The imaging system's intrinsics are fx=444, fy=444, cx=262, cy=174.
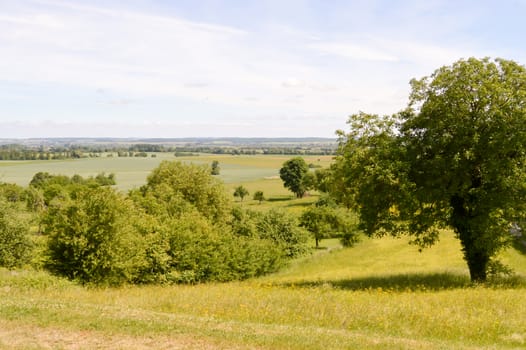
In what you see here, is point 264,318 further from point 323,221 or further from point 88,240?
point 323,221

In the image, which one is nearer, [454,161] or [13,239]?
[454,161]

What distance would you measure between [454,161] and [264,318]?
12879 millimetres

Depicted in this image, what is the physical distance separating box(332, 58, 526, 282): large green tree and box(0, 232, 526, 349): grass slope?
3496mm

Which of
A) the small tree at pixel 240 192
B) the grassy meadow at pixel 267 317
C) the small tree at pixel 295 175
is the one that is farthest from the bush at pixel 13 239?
the small tree at pixel 295 175

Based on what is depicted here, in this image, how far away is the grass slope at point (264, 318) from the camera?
1253cm

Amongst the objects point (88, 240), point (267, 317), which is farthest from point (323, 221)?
point (267, 317)

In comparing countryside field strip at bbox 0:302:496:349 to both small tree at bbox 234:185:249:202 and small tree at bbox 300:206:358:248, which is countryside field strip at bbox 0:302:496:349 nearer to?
small tree at bbox 300:206:358:248

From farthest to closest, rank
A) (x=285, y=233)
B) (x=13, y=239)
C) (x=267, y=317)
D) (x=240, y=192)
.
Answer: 1. (x=240, y=192)
2. (x=285, y=233)
3. (x=13, y=239)
4. (x=267, y=317)

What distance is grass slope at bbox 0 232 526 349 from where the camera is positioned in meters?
12.5

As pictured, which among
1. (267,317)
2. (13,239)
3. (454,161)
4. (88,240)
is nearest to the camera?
(267,317)

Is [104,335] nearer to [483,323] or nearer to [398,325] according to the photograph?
[398,325]

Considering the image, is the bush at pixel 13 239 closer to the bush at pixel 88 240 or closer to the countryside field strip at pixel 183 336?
the bush at pixel 88 240

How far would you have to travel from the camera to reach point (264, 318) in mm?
16531

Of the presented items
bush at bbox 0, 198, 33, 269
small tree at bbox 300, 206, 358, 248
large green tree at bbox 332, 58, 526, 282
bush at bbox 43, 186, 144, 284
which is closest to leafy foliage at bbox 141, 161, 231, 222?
small tree at bbox 300, 206, 358, 248
